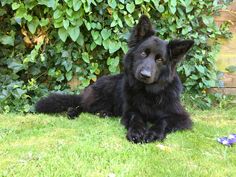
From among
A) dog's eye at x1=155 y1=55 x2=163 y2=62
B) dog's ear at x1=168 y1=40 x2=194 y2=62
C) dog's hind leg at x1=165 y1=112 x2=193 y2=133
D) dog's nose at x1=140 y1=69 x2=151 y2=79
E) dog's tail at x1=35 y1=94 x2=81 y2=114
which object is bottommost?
dog's tail at x1=35 y1=94 x2=81 y2=114

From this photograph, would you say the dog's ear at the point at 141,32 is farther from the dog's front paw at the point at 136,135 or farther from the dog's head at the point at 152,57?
the dog's front paw at the point at 136,135

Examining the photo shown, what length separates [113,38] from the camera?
194 inches

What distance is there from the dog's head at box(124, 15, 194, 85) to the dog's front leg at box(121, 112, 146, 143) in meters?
0.35

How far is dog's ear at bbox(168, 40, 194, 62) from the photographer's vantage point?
3650mm

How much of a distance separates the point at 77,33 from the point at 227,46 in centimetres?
212

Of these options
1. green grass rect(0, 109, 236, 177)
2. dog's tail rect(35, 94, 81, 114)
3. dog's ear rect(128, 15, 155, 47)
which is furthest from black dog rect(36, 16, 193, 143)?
dog's tail rect(35, 94, 81, 114)

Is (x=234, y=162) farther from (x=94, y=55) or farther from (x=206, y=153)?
(x=94, y=55)

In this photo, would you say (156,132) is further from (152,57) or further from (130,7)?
(130,7)

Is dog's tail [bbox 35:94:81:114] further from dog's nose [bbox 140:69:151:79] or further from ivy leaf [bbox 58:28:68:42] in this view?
dog's nose [bbox 140:69:151:79]

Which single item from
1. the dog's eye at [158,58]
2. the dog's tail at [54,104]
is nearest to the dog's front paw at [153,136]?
the dog's eye at [158,58]

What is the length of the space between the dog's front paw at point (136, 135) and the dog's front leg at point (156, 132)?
4cm

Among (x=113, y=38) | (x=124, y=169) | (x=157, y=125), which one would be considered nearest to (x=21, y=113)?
(x=113, y=38)

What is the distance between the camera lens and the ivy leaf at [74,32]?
4.70 m

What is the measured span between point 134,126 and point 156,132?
202mm
